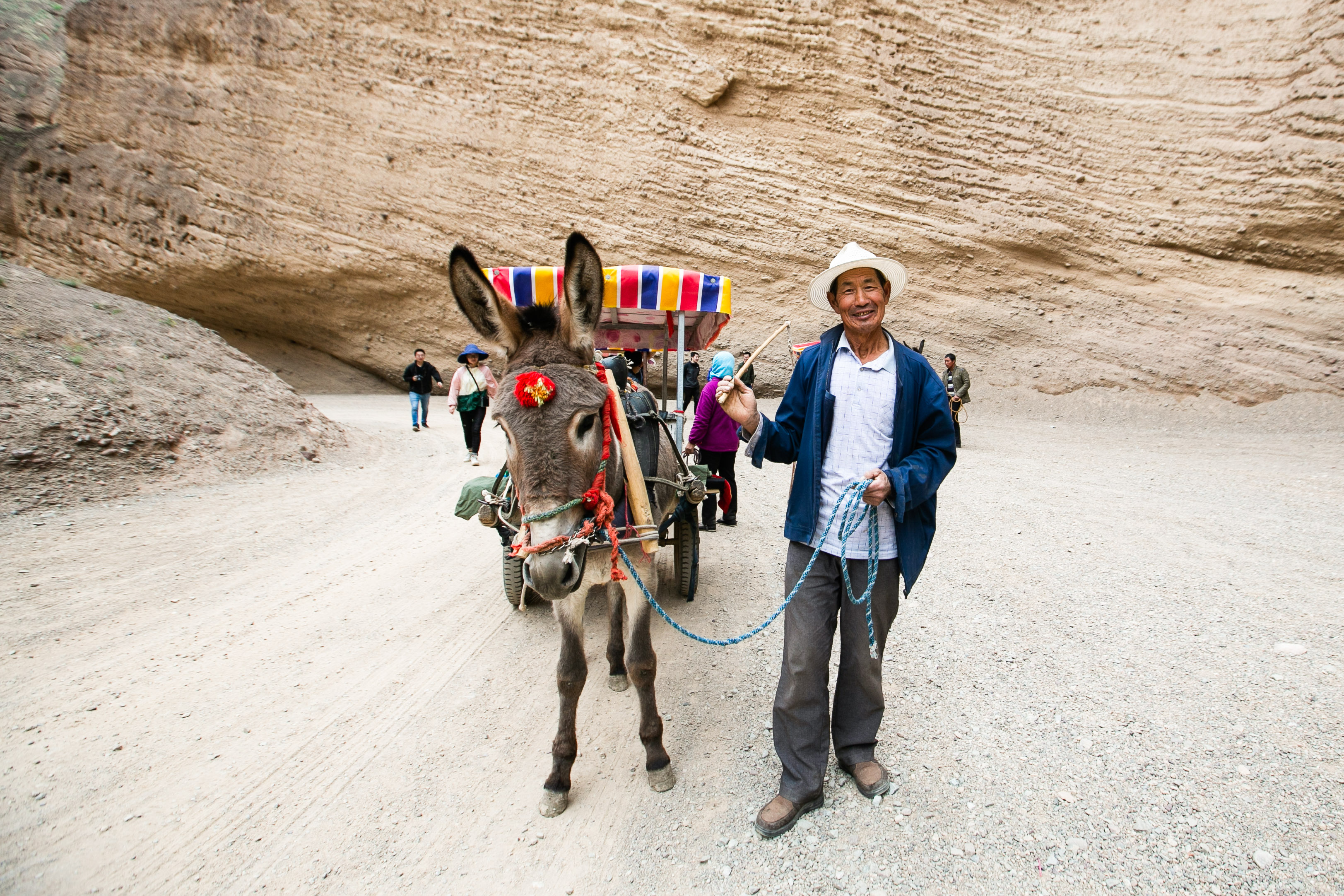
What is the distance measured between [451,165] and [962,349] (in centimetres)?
1601

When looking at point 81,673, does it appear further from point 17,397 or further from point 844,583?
point 17,397

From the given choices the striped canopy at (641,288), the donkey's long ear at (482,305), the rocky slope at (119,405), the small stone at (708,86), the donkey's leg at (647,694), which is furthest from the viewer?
the small stone at (708,86)

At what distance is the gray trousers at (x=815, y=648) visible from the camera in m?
2.49

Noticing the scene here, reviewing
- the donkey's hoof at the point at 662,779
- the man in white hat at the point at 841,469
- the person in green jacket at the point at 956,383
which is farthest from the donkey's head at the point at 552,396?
the person in green jacket at the point at 956,383

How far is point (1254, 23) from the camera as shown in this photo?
15.4 metres

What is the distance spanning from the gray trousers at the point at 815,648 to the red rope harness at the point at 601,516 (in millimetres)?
746

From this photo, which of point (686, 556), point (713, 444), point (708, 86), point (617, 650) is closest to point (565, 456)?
point (617, 650)

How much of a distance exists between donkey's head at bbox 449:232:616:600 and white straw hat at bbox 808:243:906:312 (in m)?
0.97

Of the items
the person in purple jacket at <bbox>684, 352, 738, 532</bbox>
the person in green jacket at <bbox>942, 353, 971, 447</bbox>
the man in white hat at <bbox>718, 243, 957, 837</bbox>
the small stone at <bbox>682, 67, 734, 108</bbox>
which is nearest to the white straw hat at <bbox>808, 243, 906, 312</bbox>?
the man in white hat at <bbox>718, 243, 957, 837</bbox>

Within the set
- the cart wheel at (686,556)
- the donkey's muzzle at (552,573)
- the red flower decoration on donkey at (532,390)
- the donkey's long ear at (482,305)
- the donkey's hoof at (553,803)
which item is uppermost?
the donkey's long ear at (482,305)

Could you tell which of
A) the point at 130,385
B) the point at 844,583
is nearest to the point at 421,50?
the point at 130,385

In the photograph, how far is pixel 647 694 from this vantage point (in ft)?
9.12

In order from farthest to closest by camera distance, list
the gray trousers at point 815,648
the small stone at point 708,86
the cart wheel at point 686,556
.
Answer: the small stone at point 708,86, the cart wheel at point 686,556, the gray trousers at point 815,648

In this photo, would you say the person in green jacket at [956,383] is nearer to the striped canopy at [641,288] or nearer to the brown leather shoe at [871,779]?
the striped canopy at [641,288]
